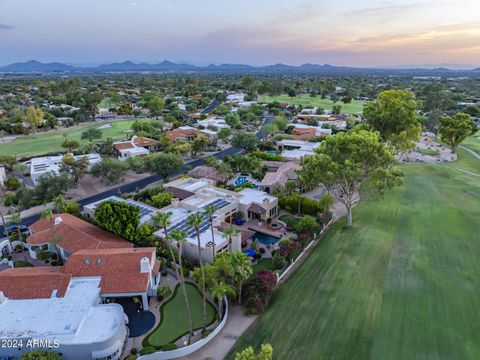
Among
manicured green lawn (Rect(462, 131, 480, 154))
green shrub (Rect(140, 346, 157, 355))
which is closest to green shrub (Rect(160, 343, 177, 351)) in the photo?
green shrub (Rect(140, 346, 157, 355))

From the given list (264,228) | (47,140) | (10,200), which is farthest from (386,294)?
(47,140)

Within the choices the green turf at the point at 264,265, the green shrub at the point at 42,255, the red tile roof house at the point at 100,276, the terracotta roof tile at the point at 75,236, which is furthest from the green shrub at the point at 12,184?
the green turf at the point at 264,265

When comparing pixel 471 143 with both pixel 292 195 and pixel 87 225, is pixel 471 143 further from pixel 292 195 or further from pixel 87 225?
pixel 87 225

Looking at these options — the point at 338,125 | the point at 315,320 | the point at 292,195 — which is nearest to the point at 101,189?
the point at 292,195

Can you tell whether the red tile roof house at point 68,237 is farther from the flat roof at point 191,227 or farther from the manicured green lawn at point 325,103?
the manicured green lawn at point 325,103

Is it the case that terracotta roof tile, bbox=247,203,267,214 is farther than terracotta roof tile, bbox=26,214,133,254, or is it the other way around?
terracotta roof tile, bbox=247,203,267,214

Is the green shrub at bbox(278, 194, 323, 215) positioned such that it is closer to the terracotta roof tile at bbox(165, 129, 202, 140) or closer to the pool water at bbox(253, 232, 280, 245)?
the pool water at bbox(253, 232, 280, 245)

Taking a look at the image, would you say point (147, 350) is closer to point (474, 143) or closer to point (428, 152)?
point (428, 152)
